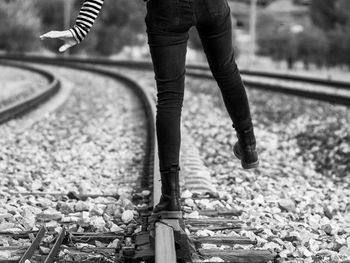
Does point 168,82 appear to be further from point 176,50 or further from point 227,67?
point 227,67

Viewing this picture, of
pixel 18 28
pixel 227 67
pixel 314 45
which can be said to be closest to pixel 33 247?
pixel 227 67

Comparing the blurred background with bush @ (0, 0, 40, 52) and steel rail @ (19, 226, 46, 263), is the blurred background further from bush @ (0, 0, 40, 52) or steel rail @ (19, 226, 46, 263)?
steel rail @ (19, 226, 46, 263)

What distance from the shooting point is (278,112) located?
10781mm

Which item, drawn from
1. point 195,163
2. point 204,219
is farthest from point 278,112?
point 204,219

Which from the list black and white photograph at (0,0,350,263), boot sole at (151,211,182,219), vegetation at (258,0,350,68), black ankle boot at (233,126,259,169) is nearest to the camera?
black and white photograph at (0,0,350,263)

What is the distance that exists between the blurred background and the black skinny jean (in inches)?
1428

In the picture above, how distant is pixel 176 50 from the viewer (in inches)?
135

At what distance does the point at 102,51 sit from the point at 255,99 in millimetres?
47339

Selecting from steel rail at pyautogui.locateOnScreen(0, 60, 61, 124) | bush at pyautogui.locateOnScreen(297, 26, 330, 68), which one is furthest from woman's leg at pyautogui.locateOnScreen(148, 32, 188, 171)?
bush at pyautogui.locateOnScreen(297, 26, 330, 68)

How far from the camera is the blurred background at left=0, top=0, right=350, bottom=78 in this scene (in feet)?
155

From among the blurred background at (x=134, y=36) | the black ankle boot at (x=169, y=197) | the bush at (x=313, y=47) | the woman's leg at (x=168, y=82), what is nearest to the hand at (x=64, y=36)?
the woman's leg at (x=168, y=82)

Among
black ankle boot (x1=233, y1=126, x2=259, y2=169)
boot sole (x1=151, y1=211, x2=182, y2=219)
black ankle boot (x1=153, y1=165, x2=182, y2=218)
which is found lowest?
boot sole (x1=151, y1=211, x2=182, y2=219)

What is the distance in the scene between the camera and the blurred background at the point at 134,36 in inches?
1856

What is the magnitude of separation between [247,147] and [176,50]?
2.96 feet
